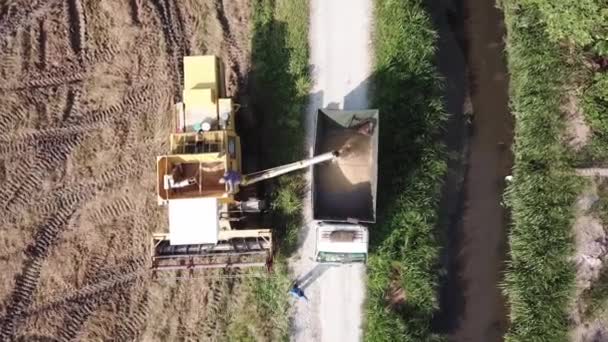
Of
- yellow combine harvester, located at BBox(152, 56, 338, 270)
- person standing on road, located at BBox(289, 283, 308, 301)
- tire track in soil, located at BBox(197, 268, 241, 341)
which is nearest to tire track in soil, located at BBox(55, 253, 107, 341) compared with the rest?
yellow combine harvester, located at BBox(152, 56, 338, 270)

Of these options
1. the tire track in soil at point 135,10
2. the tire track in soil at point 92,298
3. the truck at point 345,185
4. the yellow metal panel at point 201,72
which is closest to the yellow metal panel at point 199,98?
the yellow metal panel at point 201,72

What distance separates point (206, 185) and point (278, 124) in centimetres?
306

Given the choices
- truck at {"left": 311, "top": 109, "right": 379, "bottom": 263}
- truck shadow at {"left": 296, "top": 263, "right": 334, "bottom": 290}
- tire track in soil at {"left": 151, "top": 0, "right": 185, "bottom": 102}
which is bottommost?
truck shadow at {"left": 296, "top": 263, "right": 334, "bottom": 290}

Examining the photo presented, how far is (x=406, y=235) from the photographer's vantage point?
15.0 meters

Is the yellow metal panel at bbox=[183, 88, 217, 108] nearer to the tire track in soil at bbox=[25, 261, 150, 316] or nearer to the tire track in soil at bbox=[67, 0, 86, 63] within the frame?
the tire track in soil at bbox=[67, 0, 86, 63]

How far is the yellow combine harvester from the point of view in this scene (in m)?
13.8

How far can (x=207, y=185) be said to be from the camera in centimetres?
1420

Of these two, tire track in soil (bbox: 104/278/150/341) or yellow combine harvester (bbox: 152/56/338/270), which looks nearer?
yellow combine harvester (bbox: 152/56/338/270)

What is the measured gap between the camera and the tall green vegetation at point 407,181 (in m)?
14.9

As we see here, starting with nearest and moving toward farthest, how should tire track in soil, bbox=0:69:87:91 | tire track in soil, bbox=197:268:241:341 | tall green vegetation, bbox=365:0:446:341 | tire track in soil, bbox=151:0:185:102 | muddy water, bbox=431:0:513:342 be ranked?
tall green vegetation, bbox=365:0:446:341 < tire track in soil, bbox=197:268:241:341 < muddy water, bbox=431:0:513:342 < tire track in soil, bbox=151:0:185:102 < tire track in soil, bbox=0:69:87:91

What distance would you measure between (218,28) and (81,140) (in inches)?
203

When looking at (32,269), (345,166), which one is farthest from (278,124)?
(32,269)

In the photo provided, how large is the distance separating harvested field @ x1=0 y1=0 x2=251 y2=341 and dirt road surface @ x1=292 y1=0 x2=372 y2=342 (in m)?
2.10

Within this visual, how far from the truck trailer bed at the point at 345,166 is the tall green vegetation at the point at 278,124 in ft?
3.61
